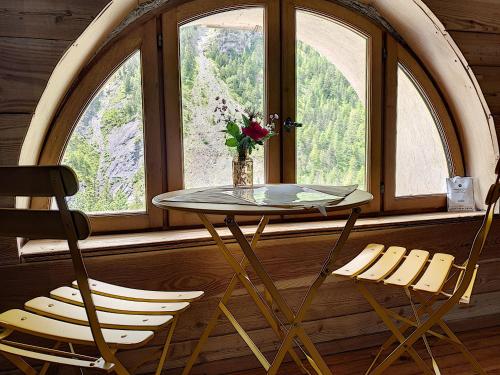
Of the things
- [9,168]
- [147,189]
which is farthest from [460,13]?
[9,168]

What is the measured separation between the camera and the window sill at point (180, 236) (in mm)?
1981

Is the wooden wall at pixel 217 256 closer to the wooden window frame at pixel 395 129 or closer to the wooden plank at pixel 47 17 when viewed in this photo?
the wooden plank at pixel 47 17

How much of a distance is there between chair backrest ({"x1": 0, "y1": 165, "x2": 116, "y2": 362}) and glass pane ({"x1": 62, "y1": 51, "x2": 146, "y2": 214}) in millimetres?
1016

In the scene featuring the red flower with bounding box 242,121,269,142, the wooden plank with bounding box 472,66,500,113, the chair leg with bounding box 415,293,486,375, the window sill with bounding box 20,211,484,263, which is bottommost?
the chair leg with bounding box 415,293,486,375

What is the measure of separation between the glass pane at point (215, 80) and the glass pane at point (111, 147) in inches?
9.4

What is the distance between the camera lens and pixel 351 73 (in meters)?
2.64

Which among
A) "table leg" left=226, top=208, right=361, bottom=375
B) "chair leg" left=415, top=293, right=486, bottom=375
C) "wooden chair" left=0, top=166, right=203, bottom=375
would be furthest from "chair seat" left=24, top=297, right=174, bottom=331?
"chair leg" left=415, top=293, right=486, bottom=375

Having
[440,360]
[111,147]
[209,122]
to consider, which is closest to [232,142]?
[209,122]

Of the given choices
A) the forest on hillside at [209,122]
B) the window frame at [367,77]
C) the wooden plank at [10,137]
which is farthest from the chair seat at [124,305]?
the window frame at [367,77]

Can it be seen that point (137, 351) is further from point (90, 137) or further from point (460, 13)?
point (460, 13)

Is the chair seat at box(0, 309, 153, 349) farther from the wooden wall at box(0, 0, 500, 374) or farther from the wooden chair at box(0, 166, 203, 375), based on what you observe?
the wooden wall at box(0, 0, 500, 374)

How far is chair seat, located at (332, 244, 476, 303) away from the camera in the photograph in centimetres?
173

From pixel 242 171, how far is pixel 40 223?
0.97m

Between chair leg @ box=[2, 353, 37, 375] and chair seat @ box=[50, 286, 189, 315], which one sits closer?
chair leg @ box=[2, 353, 37, 375]
